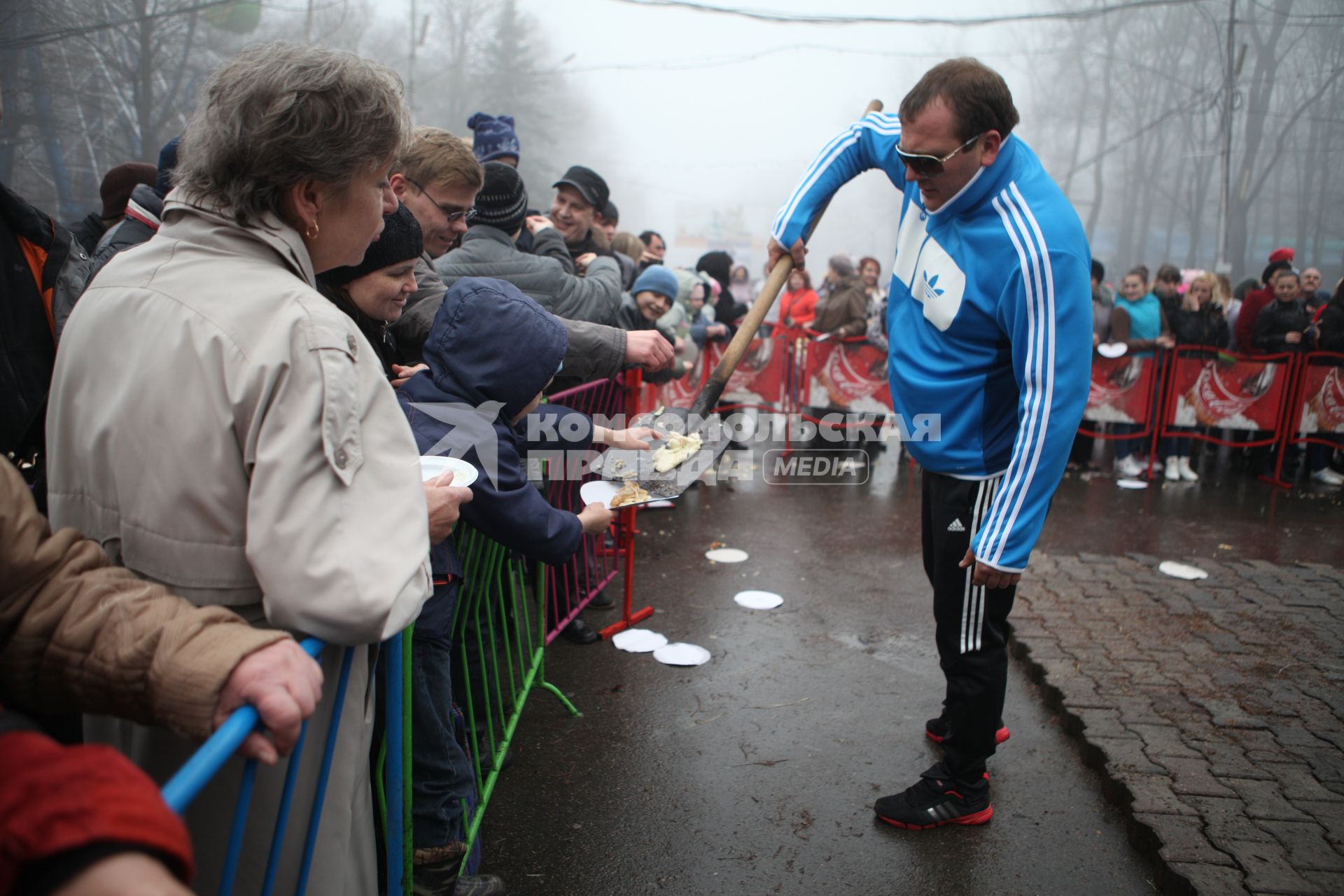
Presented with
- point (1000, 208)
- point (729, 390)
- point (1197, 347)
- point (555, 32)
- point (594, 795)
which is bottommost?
point (594, 795)

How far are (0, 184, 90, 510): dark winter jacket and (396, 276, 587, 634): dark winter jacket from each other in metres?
1.27

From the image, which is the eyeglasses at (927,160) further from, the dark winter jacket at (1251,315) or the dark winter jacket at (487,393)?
the dark winter jacket at (1251,315)

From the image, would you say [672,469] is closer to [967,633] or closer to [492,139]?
[967,633]

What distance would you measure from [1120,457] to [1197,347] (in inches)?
55.3

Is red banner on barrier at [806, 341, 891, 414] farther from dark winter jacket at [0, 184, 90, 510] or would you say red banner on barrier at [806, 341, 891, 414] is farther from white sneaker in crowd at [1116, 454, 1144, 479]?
dark winter jacket at [0, 184, 90, 510]

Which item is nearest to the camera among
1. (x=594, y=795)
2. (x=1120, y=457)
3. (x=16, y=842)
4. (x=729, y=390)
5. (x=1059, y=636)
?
(x=16, y=842)

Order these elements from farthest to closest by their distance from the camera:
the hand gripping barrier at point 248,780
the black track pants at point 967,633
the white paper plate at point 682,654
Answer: the white paper plate at point 682,654 < the black track pants at point 967,633 < the hand gripping barrier at point 248,780

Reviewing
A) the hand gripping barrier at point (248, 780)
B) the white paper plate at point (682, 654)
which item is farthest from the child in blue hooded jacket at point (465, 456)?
the white paper plate at point (682, 654)

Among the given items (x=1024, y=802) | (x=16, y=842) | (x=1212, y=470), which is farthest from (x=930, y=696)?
(x=1212, y=470)

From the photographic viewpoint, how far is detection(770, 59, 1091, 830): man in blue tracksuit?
2.53m

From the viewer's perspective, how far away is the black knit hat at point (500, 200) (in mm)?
3814

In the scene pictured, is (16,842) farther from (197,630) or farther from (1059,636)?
(1059,636)

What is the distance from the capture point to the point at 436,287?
3.18 meters

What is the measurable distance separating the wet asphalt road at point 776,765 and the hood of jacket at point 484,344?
1.59 meters
